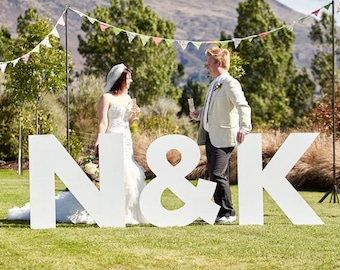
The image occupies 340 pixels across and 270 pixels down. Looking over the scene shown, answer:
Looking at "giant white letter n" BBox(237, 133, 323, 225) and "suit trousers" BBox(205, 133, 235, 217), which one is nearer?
"giant white letter n" BBox(237, 133, 323, 225)

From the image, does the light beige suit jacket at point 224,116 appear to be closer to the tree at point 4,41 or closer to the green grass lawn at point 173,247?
the green grass lawn at point 173,247

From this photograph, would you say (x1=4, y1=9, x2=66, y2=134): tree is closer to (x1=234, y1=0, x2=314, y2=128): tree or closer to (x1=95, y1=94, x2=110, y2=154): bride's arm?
(x1=95, y1=94, x2=110, y2=154): bride's arm

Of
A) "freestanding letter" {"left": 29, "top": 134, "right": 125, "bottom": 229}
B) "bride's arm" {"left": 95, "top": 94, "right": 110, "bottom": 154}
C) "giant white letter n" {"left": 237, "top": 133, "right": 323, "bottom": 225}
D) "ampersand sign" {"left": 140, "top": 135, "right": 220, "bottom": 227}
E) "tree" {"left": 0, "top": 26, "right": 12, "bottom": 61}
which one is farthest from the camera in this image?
"tree" {"left": 0, "top": 26, "right": 12, "bottom": 61}

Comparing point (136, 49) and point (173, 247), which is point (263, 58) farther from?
point (173, 247)

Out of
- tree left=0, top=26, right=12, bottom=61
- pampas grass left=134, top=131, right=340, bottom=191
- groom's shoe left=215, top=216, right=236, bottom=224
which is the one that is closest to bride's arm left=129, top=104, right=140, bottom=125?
groom's shoe left=215, top=216, right=236, bottom=224

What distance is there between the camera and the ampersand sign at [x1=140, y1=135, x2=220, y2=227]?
28.6 feet

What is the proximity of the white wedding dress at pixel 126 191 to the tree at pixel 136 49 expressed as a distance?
30935 millimetres

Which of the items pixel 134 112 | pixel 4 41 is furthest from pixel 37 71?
pixel 4 41

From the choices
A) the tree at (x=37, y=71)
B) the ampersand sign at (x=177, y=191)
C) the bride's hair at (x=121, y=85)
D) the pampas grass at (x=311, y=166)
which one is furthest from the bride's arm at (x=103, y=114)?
the tree at (x=37, y=71)

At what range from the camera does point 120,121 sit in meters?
9.32

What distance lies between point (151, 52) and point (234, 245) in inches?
1341

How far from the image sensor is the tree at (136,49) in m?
41.0

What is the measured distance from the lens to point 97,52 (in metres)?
42.7

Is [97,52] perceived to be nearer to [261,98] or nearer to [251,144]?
[261,98]
